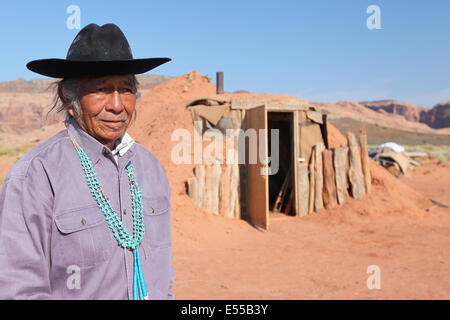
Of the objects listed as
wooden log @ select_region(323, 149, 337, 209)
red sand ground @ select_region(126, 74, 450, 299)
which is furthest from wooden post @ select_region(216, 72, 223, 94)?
wooden log @ select_region(323, 149, 337, 209)

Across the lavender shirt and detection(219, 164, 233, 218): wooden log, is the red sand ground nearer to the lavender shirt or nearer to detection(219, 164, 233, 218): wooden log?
detection(219, 164, 233, 218): wooden log

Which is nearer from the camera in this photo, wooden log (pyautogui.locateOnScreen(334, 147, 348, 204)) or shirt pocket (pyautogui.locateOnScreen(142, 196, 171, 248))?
shirt pocket (pyautogui.locateOnScreen(142, 196, 171, 248))

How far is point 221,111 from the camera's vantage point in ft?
30.4

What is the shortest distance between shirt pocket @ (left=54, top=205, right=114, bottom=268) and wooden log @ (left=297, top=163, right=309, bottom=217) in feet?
27.1

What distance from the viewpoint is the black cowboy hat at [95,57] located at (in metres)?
1.63

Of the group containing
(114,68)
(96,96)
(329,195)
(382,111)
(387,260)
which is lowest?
(387,260)

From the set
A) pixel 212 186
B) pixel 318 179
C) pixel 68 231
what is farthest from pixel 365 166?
pixel 68 231

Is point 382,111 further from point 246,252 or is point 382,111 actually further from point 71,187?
point 71,187

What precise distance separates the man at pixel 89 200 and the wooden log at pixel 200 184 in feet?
21.6

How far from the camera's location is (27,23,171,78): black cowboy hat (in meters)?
1.63

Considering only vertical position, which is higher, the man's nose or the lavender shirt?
the man's nose
